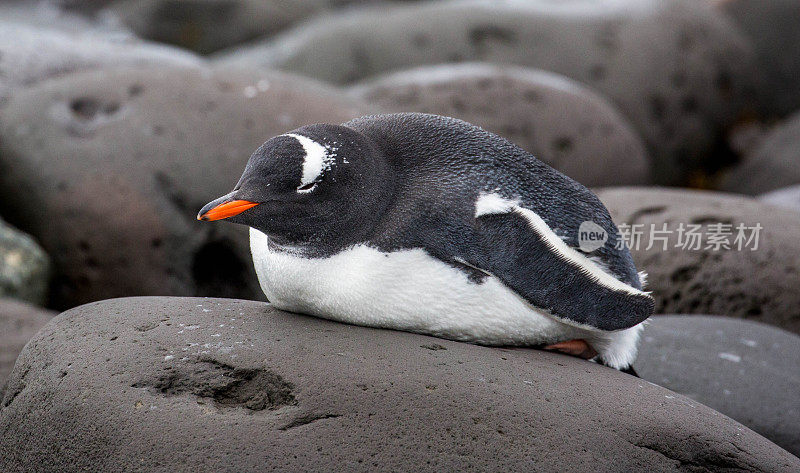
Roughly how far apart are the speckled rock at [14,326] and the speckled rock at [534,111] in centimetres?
261

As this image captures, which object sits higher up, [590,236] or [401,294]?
[590,236]

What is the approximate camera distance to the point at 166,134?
4.41 metres

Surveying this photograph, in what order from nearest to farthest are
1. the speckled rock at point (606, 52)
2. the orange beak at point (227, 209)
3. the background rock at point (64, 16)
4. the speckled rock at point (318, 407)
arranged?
the speckled rock at point (318, 407), the orange beak at point (227, 209), the speckled rock at point (606, 52), the background rock at point (64, 16)

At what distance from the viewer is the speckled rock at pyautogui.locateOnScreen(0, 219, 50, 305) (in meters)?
4.11

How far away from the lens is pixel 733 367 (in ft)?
10.8

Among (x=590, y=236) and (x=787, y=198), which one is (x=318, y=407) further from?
(x=787, y=198)

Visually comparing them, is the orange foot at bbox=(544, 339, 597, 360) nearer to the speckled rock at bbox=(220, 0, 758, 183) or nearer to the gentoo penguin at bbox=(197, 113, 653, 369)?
the gentoo penguin at bbox=(197, 113, 653, 369)

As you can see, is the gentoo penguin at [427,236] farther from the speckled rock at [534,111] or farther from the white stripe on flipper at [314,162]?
the speckled rock at [534,111]

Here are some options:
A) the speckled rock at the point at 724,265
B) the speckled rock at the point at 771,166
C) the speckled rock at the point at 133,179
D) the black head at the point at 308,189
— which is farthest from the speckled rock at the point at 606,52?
the black head at the point at 308,189

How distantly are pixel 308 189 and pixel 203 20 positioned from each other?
8232mm

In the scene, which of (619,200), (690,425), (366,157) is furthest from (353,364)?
(619,200)

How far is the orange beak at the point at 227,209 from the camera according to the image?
222 centimetres

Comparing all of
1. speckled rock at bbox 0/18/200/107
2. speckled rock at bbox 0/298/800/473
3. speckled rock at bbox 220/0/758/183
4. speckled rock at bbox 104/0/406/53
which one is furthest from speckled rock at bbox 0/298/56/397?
speckled rock at bbox 104/0/406/53

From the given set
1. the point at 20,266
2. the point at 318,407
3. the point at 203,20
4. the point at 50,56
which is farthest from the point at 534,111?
the point at 203,20
